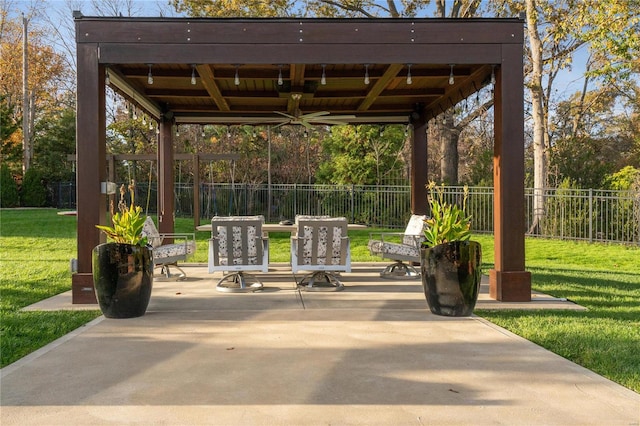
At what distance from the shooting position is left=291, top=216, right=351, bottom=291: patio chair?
24.5 ft

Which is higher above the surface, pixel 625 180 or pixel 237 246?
pixel 625 180

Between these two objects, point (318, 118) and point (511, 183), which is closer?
point (511, 183)

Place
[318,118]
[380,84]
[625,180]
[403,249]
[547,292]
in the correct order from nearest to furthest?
[547,292] < [380,84] < [403,249] < [318,118] < [625,180]

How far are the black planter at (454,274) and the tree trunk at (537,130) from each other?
1157 cm

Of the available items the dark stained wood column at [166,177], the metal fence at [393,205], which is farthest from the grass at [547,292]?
the dark stained wood column at [166,177]

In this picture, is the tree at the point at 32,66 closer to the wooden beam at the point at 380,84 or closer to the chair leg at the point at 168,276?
the chair leg at the point at 168,276

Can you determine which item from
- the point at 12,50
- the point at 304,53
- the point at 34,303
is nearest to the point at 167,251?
the point at 34,303

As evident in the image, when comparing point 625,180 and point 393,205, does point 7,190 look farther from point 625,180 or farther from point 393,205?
point 625,180

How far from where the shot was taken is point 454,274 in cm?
557

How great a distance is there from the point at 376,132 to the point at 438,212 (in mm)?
15013

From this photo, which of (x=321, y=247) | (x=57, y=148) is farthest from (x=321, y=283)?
(x=57, y=148)

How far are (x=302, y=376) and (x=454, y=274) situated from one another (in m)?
2.48

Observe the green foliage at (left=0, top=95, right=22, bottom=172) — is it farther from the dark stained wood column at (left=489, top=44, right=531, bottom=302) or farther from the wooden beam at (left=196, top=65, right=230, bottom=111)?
the dark stained wood column at (left=489, top=44, right=531, bottom=302)

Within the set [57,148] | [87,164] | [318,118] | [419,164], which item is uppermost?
[57,148]
